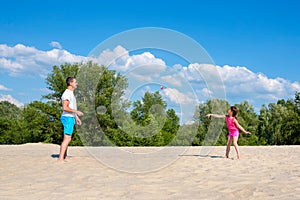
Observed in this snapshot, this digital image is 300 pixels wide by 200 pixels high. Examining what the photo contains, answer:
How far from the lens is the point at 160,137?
78.6ft

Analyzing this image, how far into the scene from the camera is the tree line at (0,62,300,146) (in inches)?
527

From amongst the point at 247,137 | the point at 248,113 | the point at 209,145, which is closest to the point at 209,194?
the point at 209,145

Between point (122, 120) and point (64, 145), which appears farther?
point (122, 120)

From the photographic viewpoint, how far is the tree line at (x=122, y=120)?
13383 mm

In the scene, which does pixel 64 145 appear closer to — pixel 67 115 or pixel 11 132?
pixel 67 115

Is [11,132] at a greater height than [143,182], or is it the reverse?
[11,132]

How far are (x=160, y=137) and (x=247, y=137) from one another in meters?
26.3

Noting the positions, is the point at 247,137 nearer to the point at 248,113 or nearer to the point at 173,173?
the point at 248,113

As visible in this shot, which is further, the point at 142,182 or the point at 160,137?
the point at 160,137

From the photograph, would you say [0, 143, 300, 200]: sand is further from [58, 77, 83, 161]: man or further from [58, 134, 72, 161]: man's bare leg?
[58, 77, 83, 161]: man

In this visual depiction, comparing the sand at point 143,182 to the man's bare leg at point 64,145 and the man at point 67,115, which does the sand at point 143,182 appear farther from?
the man at point 67,115

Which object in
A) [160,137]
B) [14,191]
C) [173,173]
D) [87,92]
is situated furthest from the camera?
[160,137]

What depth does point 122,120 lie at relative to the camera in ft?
53.9

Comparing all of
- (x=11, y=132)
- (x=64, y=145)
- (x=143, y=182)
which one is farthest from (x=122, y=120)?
(x=11, y=132)
